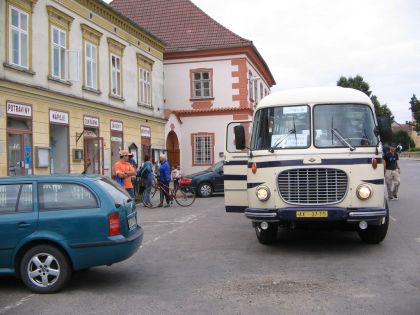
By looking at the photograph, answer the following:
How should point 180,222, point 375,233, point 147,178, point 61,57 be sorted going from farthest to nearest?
point 61,57 < point 147,178 < point 180,222 < point 375,233

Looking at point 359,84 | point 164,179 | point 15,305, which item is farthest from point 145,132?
point 359,84

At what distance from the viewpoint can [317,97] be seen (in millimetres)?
9586

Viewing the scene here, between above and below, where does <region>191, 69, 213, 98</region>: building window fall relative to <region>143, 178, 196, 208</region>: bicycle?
above

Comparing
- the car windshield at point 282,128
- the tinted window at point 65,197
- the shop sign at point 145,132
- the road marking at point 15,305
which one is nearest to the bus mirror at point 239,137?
the car windshield at point 282,128

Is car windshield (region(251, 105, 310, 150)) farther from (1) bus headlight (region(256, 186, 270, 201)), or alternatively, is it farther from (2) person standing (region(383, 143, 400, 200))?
(2) person standing (region(383, 143, 400, 200))

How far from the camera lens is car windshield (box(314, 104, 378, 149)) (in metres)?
9.14

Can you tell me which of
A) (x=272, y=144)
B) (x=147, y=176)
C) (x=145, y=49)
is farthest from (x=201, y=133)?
(x=272, y=144)

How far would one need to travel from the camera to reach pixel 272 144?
30.8 ft

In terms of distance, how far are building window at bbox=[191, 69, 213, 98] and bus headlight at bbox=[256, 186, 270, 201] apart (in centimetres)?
2597

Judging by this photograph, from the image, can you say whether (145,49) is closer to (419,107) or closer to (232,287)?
(232,287)

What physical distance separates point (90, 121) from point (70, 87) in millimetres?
1958

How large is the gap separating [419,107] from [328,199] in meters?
83.4

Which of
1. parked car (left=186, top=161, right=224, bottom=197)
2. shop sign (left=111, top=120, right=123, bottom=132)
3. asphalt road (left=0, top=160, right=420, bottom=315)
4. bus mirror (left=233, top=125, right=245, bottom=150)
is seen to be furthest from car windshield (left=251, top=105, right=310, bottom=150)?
shop sign (left=111, top=120, right=123, bottom=132)

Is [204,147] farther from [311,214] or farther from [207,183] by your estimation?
[311,214]
